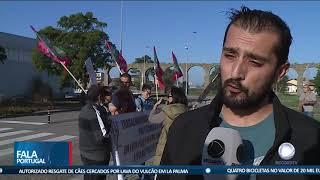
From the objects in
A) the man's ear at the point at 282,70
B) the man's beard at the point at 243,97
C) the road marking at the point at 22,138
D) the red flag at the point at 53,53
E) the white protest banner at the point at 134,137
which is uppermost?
the red flag at the point at 53,53

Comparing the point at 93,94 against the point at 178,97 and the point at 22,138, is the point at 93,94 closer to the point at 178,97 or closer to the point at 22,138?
the point at 178,97

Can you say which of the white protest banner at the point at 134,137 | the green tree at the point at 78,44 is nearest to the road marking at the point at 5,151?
the white protest banner at the point at 134,137

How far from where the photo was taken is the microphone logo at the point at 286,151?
2020mm

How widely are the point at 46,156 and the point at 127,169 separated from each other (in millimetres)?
3740

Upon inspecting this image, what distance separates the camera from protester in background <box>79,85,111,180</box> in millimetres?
6855

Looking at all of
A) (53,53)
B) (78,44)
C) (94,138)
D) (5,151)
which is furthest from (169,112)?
(78,44)

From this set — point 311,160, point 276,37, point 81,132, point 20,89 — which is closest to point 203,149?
point 311,160

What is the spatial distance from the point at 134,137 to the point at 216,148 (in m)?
5.61

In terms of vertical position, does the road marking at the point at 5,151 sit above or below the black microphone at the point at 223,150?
below

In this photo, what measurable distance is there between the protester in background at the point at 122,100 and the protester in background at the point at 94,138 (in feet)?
3.24

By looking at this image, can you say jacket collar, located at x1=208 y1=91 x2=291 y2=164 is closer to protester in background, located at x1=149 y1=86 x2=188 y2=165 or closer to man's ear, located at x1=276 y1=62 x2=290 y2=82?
man's ear, located at x1=276 y1=62 x2=290 y2=82

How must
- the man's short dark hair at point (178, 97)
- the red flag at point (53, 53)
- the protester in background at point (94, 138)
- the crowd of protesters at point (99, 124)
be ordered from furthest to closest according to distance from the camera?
the red flag at point (53, 53) → the man's short dark hair at point (178, 97) → the protester in background at point (94, 138) → the crowd of protesters at point (99, 124)

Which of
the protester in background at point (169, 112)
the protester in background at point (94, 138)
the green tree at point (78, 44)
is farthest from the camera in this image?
the green tree at point (78, 44)

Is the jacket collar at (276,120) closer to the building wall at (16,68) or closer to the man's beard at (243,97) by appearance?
the man's beard at (243,97)
